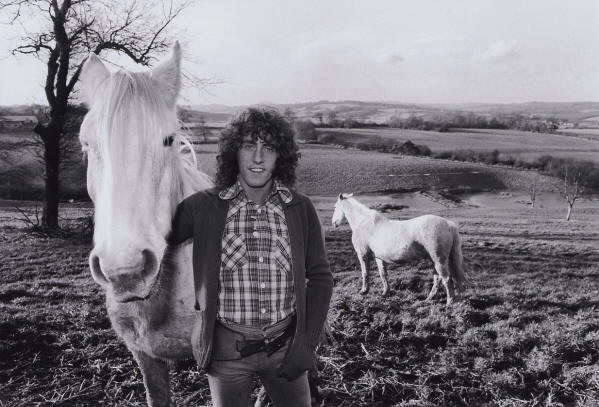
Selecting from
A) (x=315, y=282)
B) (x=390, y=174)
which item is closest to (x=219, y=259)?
(x=315, y=282)

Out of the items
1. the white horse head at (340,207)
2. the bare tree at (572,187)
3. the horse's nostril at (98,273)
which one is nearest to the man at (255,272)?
the horse's nostril at (98,273)

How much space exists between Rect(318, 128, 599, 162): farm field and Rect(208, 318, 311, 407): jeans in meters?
12.7

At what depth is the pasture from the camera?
3.42 meters

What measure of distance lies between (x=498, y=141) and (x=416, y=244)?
14.3 m

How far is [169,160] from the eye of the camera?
1.63m

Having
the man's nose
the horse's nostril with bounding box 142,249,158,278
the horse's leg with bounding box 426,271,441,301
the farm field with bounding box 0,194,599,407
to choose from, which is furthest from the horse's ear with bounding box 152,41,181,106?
the horse's leg with bounding box 426,271,441,301

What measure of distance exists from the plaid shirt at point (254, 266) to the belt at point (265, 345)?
0.07m

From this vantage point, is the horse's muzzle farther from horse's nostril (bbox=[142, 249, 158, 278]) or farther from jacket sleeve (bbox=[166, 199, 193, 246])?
jacket sleeve (bbox=[166, 199, 193, 246])

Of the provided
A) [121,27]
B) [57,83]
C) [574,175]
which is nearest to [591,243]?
[574,175]

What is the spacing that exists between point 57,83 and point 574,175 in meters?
15.9

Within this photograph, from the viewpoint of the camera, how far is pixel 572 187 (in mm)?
13086

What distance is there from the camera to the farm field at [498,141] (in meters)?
14.8

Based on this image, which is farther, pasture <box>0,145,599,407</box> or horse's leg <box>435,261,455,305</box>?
horse's leg <box>435,261,455,305</box>

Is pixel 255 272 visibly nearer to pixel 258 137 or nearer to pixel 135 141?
pixel 258 137
